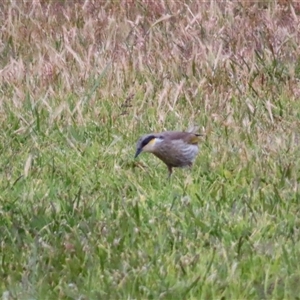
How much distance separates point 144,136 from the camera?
6152 mm

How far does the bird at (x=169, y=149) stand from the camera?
6.06 metres

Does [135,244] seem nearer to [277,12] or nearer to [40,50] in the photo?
[40,50]

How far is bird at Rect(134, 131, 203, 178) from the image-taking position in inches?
239

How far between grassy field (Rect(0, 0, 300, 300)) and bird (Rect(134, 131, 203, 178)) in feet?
0.23

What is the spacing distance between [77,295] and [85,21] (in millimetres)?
4958

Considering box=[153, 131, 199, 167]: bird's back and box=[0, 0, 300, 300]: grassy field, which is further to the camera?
box=[153, 131, 199, 167]: bird's back

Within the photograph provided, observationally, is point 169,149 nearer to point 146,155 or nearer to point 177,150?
point 177,150

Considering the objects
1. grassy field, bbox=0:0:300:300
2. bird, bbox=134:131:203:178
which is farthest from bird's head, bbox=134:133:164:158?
grassy field, bbox=0:0:300:300

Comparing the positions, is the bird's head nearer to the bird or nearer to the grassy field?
the bird

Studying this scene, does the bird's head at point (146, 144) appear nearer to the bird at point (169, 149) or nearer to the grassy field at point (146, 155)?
the bird at point (169, 149)

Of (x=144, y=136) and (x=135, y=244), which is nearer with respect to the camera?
(x=135, y=244)

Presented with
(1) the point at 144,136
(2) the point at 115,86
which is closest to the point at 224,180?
(1) the point at 144,136

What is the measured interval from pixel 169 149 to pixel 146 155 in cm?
45

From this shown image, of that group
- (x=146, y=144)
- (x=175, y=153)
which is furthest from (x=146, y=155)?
(x=175, y=153)
